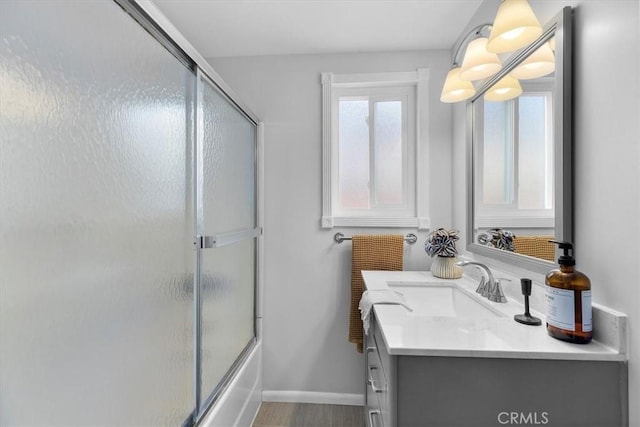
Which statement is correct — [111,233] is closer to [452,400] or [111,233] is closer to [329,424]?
[452,400]

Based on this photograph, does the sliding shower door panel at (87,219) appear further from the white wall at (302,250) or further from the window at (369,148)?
the window at (369,148)

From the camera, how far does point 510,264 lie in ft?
4.28

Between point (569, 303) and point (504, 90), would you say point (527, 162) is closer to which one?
point (504, 90)

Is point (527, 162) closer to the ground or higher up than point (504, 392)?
higher up

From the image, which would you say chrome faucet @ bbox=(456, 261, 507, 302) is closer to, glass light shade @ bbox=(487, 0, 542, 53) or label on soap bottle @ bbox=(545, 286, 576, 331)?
label on soap bottle @ bbox=(545, 286, 576, 331)

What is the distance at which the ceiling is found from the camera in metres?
1.60

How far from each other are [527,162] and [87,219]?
4.50ft

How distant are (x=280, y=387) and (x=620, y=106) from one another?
6.93 ft

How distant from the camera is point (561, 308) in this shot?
2.85 ft

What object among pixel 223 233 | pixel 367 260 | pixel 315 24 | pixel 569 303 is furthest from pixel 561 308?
pixel 315 24

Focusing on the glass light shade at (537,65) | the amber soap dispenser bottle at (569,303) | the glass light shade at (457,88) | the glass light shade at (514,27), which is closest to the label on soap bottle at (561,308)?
the amber soap dispenser bottle at (569,303)

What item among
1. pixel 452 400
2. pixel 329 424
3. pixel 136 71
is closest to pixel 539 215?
pixel 452 400

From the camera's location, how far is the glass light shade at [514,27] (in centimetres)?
106

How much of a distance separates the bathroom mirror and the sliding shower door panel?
1.22 m
